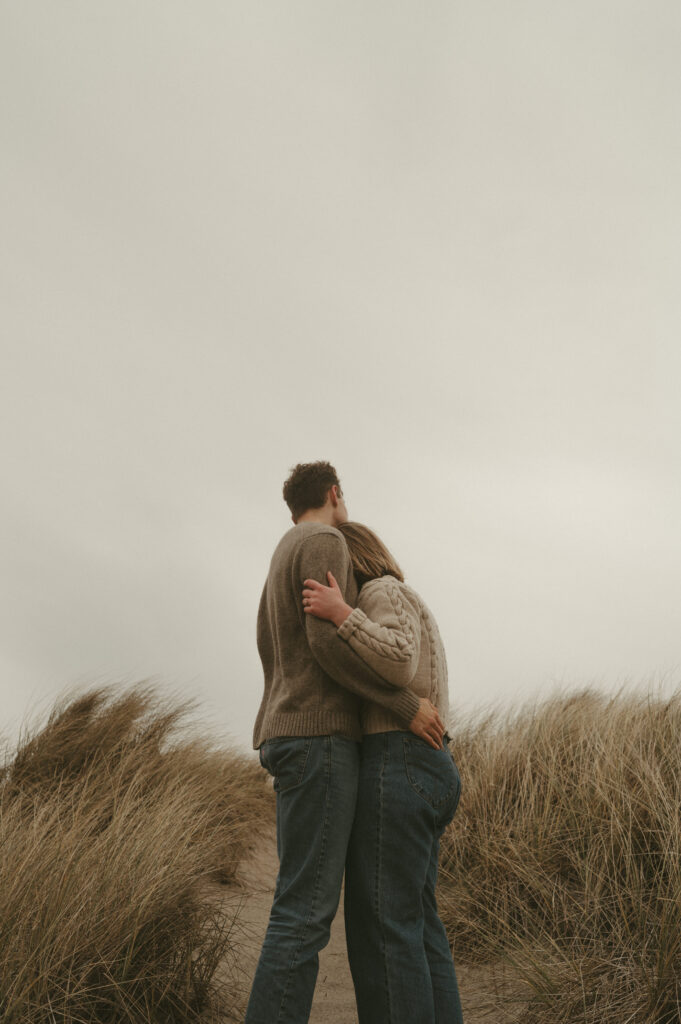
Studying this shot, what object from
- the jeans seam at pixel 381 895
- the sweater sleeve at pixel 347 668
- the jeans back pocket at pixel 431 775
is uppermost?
the sweater sleeve at pixel 347 668

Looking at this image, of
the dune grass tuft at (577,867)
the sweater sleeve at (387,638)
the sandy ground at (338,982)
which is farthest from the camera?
the sandy ground at (338,982)

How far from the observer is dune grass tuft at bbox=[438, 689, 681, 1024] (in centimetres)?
277

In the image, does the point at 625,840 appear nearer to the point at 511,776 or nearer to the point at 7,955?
the point at 511,776

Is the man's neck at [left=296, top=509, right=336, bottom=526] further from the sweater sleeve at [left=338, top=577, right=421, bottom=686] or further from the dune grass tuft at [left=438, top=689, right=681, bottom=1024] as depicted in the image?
the dune grass tuft at [left=438, top=689, right=681, bottom=1024]

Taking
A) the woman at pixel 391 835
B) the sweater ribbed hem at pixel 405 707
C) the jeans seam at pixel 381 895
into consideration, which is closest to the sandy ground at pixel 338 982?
the woman at pixel 391 835

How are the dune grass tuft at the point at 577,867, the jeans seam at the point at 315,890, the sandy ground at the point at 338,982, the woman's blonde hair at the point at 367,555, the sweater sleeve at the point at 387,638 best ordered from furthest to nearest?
the sandy ground at the point at 338,982
the dune grass tuft at the point at 577,867
the woman's blonde hair at the point at 367,555
the sweater sleeve at the point at 387,638
the jeans seam at the point at 315,890

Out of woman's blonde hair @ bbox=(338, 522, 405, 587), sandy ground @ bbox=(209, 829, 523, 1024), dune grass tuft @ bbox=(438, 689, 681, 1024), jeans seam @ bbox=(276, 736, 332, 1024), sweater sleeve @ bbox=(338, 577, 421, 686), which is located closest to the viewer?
jeans seam @ bbox=(276, 736, 332, 1024)

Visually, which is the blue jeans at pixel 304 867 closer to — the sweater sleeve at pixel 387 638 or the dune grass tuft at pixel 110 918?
the sweater sleeve at pixel 387 638

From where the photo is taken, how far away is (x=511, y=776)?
4625 mm

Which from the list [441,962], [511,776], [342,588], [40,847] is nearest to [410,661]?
[342,588]

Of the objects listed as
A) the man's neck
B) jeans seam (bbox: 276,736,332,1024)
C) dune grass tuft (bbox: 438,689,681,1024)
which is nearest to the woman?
jeans seam (bbox: 276,736,332,1024)

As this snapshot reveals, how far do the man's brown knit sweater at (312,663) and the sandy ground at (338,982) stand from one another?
1.53 m

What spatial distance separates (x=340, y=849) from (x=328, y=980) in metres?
2.10

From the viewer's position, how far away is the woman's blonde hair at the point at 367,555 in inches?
96.8
